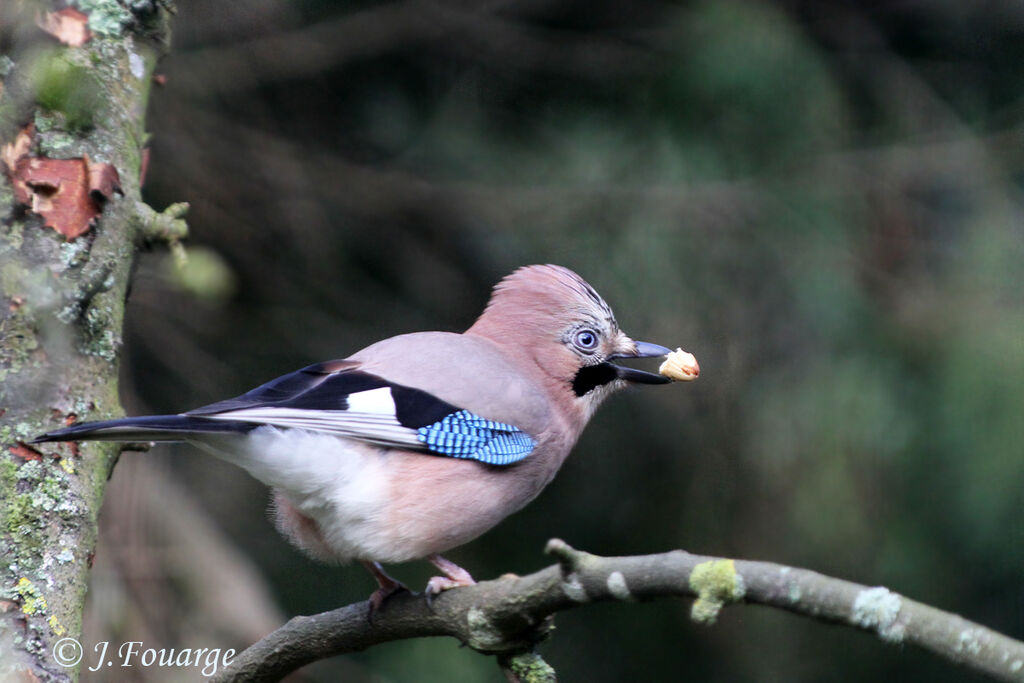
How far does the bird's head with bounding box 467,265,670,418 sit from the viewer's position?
331 cm

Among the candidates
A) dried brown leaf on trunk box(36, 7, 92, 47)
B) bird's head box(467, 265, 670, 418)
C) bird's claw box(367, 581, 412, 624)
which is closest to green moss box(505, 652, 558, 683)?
bird's claw box(367, 581, 412, 624)

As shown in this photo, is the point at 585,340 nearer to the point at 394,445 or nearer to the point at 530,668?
the point at 394,445

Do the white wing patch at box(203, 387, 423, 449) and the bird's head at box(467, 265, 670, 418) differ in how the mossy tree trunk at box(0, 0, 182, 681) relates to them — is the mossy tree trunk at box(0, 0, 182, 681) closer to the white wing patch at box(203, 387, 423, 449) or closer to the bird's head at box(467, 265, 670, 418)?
the white wing patch at box(203, 387, 423, 449)

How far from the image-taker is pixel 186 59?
4.82 meters

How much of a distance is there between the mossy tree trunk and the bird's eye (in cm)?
117

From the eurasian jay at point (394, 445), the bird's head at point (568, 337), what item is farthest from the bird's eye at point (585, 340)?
the eurasian jay at point (394, 445)

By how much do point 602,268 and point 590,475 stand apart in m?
0.99

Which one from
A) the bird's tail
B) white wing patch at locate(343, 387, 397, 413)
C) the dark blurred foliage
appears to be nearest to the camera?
the bird's tail

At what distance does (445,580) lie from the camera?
2551 millimetres

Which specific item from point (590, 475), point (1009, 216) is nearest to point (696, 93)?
point (1009, 216)

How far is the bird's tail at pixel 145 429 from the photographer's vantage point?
213 cm

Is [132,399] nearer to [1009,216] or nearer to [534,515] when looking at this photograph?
[534,515]

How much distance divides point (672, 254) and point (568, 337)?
144 cm

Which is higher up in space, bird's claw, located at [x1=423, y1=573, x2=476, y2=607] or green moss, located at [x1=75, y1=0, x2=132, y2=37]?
green moss, located at [x1=75, y1=0, x2=132, y2=37]
